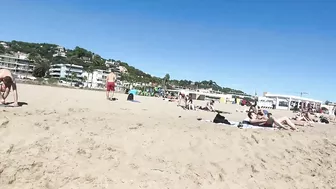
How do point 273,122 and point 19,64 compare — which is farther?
point 19,64

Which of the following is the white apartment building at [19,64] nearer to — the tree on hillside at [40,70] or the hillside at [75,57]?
the tree on hillside at [40,70]

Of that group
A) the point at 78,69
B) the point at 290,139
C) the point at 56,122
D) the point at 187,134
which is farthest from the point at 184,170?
the point at 78,69

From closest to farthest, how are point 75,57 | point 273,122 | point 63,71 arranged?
point 273,122 → point 63,71 → point 75,57

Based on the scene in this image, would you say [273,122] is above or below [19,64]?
below

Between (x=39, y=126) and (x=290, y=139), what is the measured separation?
16.9ft

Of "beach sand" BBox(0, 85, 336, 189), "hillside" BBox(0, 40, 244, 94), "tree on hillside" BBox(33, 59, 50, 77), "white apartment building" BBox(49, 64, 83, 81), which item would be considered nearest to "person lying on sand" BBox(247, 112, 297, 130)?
"beach sand" BBox(0, 85, 336, 189)

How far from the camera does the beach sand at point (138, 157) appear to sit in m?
4.50

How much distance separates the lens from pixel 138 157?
16.5 ft

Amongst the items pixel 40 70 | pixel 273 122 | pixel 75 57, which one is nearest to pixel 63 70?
pixel 40 70

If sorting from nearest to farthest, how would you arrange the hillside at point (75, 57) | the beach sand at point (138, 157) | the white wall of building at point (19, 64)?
the beach sand at point (138, 157)
the white wall of building at point (19, 64)
the hillside at point (75, 57)

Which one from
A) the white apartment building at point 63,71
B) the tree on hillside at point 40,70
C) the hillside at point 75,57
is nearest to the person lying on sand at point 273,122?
the tree on hillside at point 40,70

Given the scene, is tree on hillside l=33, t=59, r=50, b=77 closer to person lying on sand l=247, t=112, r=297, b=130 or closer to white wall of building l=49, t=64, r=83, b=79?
white wall of building l=49, t=64, r=83, b=79

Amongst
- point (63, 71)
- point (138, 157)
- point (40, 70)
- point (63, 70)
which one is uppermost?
point (63, 70)

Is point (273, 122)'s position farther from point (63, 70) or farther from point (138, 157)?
point (63, 70)
